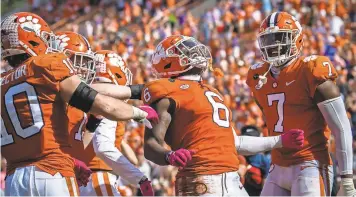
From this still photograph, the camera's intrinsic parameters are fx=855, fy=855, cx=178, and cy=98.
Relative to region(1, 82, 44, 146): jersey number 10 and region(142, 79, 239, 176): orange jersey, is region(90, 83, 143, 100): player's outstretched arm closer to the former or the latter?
region(142, 79, 239, 176): orange jersey

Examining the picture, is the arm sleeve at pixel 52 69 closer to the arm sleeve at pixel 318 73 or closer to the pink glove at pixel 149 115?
the pink glove at pixel 149 115

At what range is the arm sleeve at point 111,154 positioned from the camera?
6258mm

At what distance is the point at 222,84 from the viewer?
15953mm

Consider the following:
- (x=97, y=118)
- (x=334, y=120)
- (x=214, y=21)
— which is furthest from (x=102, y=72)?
(x=214, y=21)

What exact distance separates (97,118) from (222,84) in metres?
9.48

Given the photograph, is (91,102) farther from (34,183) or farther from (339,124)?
(339,124)

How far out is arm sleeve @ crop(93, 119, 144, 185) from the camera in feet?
20.5

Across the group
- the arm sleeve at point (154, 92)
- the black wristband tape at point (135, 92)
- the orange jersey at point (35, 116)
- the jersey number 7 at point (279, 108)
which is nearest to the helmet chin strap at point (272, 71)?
the jersey number 7 at point (279, 108)


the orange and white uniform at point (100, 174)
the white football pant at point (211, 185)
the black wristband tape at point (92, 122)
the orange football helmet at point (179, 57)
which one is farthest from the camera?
the orange and white uniform at point (100, 174)

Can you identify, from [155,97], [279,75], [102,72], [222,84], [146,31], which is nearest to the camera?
[155,97]

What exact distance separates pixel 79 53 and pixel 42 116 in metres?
1.33

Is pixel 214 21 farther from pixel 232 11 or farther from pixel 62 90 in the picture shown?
pixel 62 90

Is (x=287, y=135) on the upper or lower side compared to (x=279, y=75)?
lower

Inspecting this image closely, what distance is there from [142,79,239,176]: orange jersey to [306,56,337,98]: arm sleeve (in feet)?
2.98
